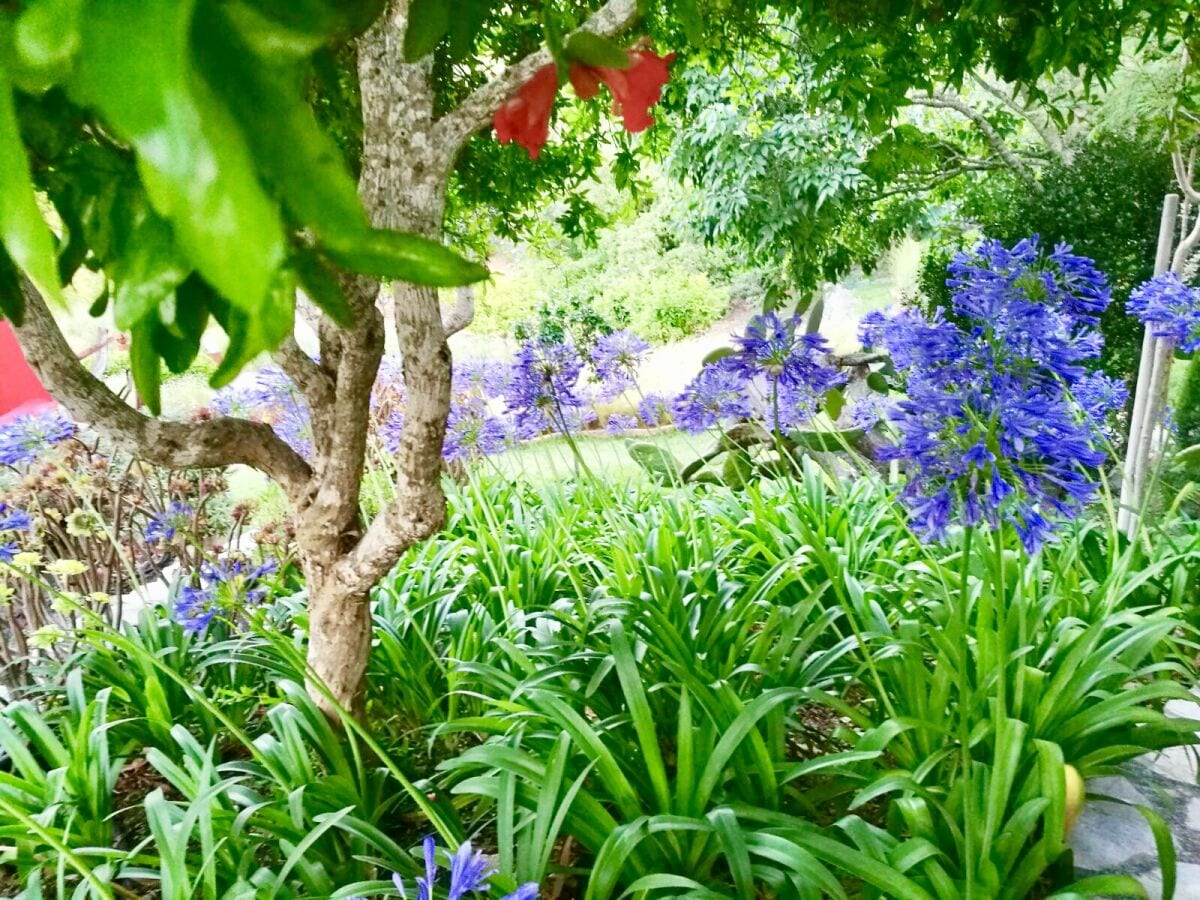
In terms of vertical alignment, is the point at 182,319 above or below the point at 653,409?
above

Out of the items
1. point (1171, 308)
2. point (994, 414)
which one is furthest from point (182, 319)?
point (1171, 308)

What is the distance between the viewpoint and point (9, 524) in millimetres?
1756

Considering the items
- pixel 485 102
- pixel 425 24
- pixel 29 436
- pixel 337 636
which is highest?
pixel 485 102

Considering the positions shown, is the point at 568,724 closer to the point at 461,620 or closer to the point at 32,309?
the point at 461,620

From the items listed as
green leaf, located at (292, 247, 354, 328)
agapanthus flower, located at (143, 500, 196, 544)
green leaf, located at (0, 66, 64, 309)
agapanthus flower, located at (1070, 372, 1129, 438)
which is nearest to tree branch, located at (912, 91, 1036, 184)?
agapanthus flower, located at (1070, 372, 1129, 438)

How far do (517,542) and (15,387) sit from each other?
1411 millimetres

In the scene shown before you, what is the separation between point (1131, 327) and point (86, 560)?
14.8ft

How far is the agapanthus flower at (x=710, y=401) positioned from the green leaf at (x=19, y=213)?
5.12 feet

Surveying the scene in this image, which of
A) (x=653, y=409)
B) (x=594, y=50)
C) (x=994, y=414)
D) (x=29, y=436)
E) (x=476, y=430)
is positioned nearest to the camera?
(x=594, y=50)

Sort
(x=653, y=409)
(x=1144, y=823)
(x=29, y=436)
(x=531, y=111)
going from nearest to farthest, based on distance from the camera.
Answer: (x=531, y=111)
(x=1144, y=823)
(x=29, y=436)
(x=653, y=409)

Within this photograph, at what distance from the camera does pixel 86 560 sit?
2.32 meters

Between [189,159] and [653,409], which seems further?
[653,409]

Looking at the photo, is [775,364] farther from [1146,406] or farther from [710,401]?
[1146,406]

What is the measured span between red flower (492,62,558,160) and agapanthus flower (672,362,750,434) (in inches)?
42.0
